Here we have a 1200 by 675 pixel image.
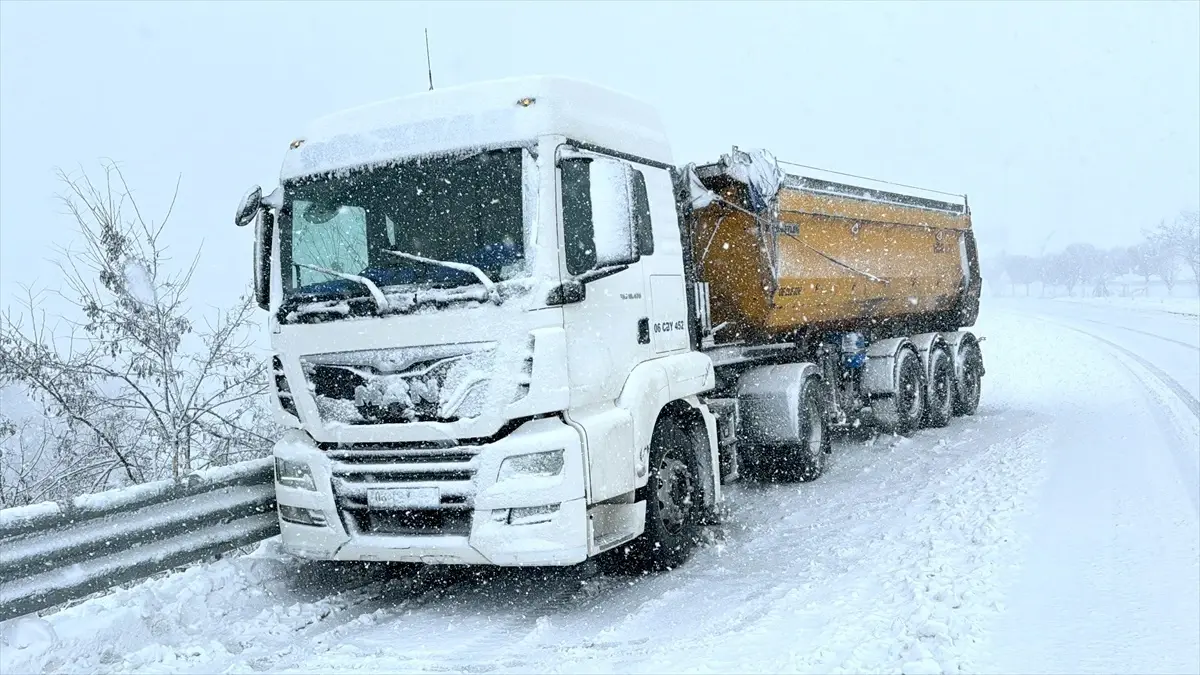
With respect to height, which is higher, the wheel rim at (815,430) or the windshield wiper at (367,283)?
the windshield wiper at (367,283)

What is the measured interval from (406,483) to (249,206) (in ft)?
6.55

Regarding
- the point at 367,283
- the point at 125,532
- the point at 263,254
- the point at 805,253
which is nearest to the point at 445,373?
the point at 367,283

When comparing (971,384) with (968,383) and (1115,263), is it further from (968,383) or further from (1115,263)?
(1115,263)

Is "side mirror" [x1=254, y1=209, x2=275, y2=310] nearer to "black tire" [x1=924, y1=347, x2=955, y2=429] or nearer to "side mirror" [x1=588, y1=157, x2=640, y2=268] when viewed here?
"side mirror" [x1=588, y1=157, x2=640, y2=268]

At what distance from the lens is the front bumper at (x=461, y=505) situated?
4.88 meters

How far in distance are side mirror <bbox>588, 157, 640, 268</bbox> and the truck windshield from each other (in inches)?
15.4

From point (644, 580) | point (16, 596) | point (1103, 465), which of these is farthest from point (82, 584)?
point (1103, 465)

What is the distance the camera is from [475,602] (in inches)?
220

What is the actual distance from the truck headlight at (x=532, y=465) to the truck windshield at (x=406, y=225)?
917 mm

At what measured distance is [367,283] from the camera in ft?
16.7

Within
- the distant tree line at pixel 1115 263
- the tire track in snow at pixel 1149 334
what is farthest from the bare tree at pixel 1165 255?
the tire track in snow at pixel 1149 334

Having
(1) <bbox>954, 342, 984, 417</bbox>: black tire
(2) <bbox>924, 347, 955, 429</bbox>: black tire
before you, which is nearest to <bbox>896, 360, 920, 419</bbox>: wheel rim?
(2) <bbox>924, 347, 955, 429</bbox>: black tire

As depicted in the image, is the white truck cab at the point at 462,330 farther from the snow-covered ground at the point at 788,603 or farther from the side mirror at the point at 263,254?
the snow-covered ground at the point at 788,603

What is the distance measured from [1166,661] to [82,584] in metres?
4.79
